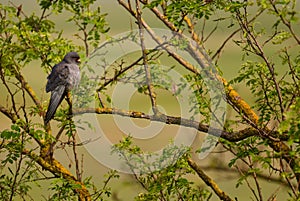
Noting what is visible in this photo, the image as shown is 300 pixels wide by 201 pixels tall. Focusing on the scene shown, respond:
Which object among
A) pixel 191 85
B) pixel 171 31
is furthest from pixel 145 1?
pixel 191 85

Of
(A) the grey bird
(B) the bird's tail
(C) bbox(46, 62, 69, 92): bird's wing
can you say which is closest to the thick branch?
(B) the bird's tail

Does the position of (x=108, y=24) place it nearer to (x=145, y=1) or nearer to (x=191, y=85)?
(x=145, y=1)

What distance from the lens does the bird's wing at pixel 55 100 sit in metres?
5.50

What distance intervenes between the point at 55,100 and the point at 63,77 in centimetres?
29

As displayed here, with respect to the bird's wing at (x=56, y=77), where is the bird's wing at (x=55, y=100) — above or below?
below

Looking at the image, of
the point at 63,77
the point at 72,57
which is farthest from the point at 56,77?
the point at 72,57

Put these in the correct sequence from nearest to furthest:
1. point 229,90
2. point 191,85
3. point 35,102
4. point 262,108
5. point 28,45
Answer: point 262,108 → point 28,45 → point 191,85 → point 229,90 → point 35,102

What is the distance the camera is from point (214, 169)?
6.03 m

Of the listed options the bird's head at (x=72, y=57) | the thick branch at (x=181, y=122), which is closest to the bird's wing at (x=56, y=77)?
the bird's head at (x=72, y=57)

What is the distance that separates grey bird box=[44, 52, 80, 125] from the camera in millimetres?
5641

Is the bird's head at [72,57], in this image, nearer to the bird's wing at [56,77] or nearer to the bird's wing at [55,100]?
the bird's wing at [56,77]

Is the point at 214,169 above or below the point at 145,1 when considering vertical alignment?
below

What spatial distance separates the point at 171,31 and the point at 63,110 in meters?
1.51

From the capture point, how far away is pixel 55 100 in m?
5.60
